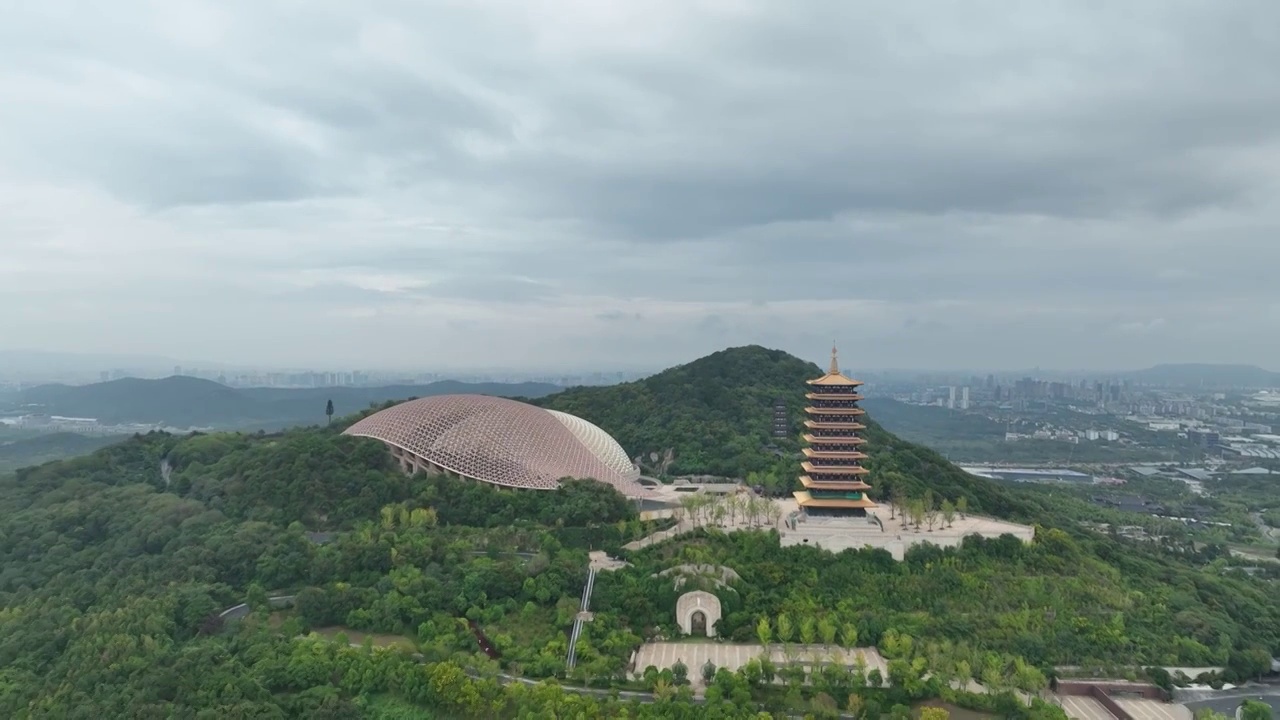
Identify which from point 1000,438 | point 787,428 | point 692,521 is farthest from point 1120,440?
point 692,521

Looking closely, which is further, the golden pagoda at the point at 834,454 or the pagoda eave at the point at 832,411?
the pagoda eave at the point at 832,411

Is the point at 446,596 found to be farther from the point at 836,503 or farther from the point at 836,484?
the point at 836,484

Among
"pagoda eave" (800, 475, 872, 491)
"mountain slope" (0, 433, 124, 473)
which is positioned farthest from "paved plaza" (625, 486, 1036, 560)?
"mountain slope" (0, 433, 124, 473)

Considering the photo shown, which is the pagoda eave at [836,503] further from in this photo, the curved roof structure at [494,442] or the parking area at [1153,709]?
the parking area at [1153,709]

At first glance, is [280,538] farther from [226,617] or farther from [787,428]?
[787,428]

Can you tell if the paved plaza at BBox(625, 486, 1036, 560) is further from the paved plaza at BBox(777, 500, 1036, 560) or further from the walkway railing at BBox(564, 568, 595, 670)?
the walkway railing at BBox(564, 568, 595, 670)

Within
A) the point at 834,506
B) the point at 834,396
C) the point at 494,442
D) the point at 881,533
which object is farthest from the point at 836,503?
the point at 494,442

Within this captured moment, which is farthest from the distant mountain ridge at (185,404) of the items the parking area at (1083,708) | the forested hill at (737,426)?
the parking area at (1083,708)
